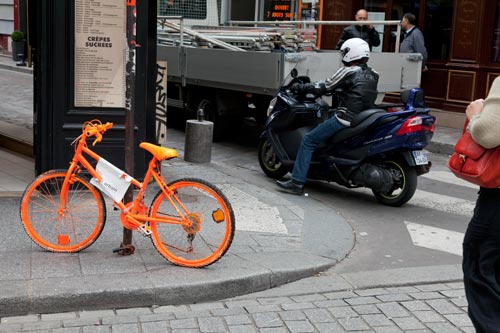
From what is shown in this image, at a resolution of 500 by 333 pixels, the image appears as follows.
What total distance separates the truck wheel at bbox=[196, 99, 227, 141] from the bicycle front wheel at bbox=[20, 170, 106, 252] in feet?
20.2

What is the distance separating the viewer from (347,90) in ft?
24.5

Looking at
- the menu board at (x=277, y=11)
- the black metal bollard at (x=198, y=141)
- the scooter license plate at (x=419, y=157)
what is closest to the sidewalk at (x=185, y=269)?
the scooter license plate at (x=419, y=157)

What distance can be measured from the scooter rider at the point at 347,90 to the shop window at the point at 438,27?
21.9 feet

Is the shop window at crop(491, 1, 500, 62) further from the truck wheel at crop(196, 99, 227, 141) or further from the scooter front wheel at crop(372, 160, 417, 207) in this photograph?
the scooter front wheel at crop(372, 160, 417, 207)

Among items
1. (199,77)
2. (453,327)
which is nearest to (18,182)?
(199,77)

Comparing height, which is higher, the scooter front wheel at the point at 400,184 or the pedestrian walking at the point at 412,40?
the pedestrian walking at the point at 412,40

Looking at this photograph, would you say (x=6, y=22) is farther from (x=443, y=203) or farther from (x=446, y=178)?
(x=443, y=203)

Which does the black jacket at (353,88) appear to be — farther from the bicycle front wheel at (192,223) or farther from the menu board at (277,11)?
the menu board at (277,11)

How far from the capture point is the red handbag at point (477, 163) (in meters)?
3.26

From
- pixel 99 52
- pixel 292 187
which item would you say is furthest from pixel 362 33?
pixel 99 52

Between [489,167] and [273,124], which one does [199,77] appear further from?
[489,167]

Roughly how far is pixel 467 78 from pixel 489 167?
10.3m

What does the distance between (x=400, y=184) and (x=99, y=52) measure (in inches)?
137

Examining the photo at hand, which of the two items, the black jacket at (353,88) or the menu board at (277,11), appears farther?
the menu board at (277,11)
